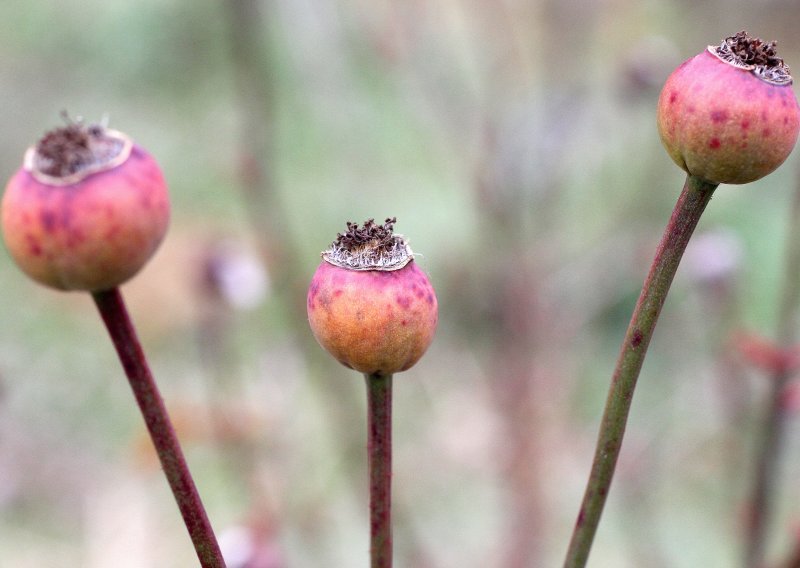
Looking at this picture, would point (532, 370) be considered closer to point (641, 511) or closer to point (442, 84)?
point (641, 511)

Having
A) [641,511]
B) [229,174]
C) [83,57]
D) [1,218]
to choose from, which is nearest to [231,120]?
[229,174]

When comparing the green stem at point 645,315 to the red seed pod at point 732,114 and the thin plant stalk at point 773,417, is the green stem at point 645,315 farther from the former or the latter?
the thin plant stalk at point 773,417

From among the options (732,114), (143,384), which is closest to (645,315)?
(732,114)

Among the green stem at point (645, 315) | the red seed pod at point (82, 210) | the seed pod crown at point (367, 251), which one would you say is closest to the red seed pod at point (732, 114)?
the green stem at point (645, 315)

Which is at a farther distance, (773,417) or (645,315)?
(773,417)

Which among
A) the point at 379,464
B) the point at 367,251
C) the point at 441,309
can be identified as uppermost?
the point at 441,309

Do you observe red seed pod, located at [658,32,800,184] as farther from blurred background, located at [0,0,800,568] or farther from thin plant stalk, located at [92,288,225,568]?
blurred background, located at [0,0,800,568]

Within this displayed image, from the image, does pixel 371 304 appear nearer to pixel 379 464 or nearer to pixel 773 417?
pixel 379 464
